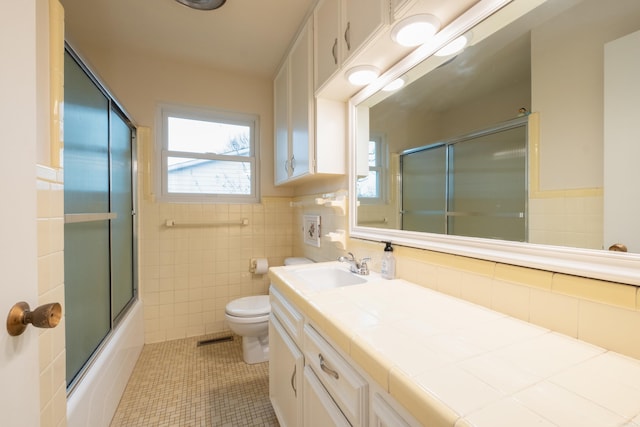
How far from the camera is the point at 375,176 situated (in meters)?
1.54

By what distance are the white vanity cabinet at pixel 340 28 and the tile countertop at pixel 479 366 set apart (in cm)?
106

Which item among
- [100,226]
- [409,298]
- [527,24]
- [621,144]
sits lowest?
[409,298]

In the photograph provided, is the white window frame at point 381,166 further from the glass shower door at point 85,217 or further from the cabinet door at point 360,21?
the glass shower door at point 85,217

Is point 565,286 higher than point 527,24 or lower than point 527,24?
lower

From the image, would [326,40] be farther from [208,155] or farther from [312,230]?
[208,155]

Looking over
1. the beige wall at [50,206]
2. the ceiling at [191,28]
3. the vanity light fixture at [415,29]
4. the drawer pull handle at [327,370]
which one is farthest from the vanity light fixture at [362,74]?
the drawer pull handle at [327,370]

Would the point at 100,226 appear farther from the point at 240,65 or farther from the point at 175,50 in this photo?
the point at 240,65

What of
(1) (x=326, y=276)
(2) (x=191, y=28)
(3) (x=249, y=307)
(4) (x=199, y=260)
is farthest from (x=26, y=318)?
(2) (x=191, y=28)

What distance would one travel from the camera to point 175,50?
2.13 m

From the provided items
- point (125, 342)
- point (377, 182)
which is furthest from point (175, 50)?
point (125, 342)

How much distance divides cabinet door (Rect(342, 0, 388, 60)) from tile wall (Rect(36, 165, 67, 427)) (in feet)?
4.04

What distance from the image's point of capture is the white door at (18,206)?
1.66 ft

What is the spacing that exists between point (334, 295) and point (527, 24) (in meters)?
1.09

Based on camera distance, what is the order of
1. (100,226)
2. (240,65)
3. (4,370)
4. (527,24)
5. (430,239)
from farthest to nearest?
(240,65), (100,226), (430,239), (527,24), (4,370)
